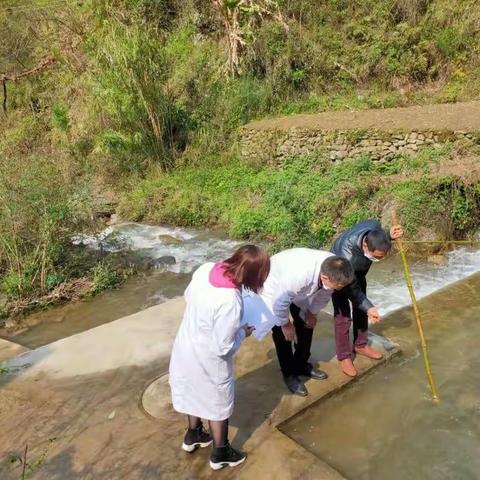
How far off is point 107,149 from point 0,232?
603 cm

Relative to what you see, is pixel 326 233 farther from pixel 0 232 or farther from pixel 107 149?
pixel 107 149

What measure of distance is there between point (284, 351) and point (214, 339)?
120cm

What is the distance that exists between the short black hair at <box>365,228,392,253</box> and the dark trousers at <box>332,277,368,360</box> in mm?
428

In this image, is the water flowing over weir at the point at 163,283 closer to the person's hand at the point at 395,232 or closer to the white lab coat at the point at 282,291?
the person's hand at the point at 395,232

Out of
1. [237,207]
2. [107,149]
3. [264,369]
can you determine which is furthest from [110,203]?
[264,369]

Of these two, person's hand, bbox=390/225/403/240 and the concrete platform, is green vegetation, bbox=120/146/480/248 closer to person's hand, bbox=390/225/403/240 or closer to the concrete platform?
the concrete platform

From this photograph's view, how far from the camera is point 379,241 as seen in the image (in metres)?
3.34

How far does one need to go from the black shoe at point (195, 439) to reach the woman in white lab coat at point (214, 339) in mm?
196

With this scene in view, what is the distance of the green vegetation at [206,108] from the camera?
6930mm

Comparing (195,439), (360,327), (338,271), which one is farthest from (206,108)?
(195,439)

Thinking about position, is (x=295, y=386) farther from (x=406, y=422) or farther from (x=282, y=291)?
(x=282, y=291)

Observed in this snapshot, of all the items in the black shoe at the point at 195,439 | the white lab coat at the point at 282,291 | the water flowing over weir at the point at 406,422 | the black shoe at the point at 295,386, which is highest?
the white lab coat at the point at 282,291

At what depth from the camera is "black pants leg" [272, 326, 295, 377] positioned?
11.6 feet

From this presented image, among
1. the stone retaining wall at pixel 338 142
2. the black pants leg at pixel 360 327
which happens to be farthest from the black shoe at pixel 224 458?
the stone retaining wall at pixel 338 142
